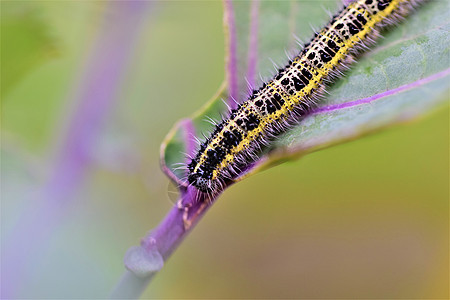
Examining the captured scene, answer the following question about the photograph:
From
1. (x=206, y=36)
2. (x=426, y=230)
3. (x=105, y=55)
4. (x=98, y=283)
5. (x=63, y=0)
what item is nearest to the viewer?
(x=98, y=283)

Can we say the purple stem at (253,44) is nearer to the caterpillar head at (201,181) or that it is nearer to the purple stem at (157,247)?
the caterpillar head at (201,181)

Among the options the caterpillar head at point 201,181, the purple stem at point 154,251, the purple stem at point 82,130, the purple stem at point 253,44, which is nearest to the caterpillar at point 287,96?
the caterpillar head at point 201,181

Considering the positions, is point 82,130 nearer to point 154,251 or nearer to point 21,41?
point 21,41

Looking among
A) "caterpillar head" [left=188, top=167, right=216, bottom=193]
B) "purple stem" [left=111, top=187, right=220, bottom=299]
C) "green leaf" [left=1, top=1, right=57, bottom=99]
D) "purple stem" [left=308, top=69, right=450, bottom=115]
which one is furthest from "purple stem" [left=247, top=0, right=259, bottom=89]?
"green leaf" [left=1, top=1, right=57, bottom=99]

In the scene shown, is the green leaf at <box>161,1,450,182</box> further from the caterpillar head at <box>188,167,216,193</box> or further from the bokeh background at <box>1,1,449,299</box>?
the bokeh background at <box>1,1,449,299</box>

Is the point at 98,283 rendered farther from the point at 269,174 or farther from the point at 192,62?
the point at 192,62

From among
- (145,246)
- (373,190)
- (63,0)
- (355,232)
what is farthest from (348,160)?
(145,246)
